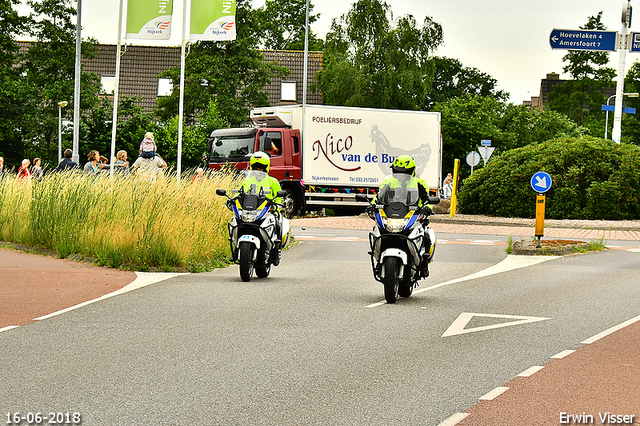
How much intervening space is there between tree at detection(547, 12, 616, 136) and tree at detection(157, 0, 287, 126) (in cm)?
3174

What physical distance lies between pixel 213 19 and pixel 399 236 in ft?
50.2

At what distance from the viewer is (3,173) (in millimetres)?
19234

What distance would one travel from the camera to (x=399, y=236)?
391 inches

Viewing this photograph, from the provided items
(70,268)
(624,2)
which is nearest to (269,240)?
(70,268)

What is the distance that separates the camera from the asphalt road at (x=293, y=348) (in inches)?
215

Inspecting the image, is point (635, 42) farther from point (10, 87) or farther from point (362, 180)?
point (10, 87)

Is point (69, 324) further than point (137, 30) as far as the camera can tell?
No

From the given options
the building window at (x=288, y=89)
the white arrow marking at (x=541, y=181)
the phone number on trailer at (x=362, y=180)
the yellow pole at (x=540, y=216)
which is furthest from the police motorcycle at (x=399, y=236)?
the building window at (x=288, y=89)

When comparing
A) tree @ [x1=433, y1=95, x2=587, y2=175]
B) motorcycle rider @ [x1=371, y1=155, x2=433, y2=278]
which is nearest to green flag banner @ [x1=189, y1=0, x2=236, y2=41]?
motorcycle rider @ [x1=371, y1=155, x2=433, y2=278]

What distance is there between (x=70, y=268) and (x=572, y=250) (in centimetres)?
965

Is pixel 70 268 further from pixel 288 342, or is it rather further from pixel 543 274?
pixel 543 274

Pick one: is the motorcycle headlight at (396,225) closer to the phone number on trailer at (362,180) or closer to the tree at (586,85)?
the phone number on trailer at (362,180)

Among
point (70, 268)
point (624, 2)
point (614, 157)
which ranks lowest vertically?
point (70, 268)

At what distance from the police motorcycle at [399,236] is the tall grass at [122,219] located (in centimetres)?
411
